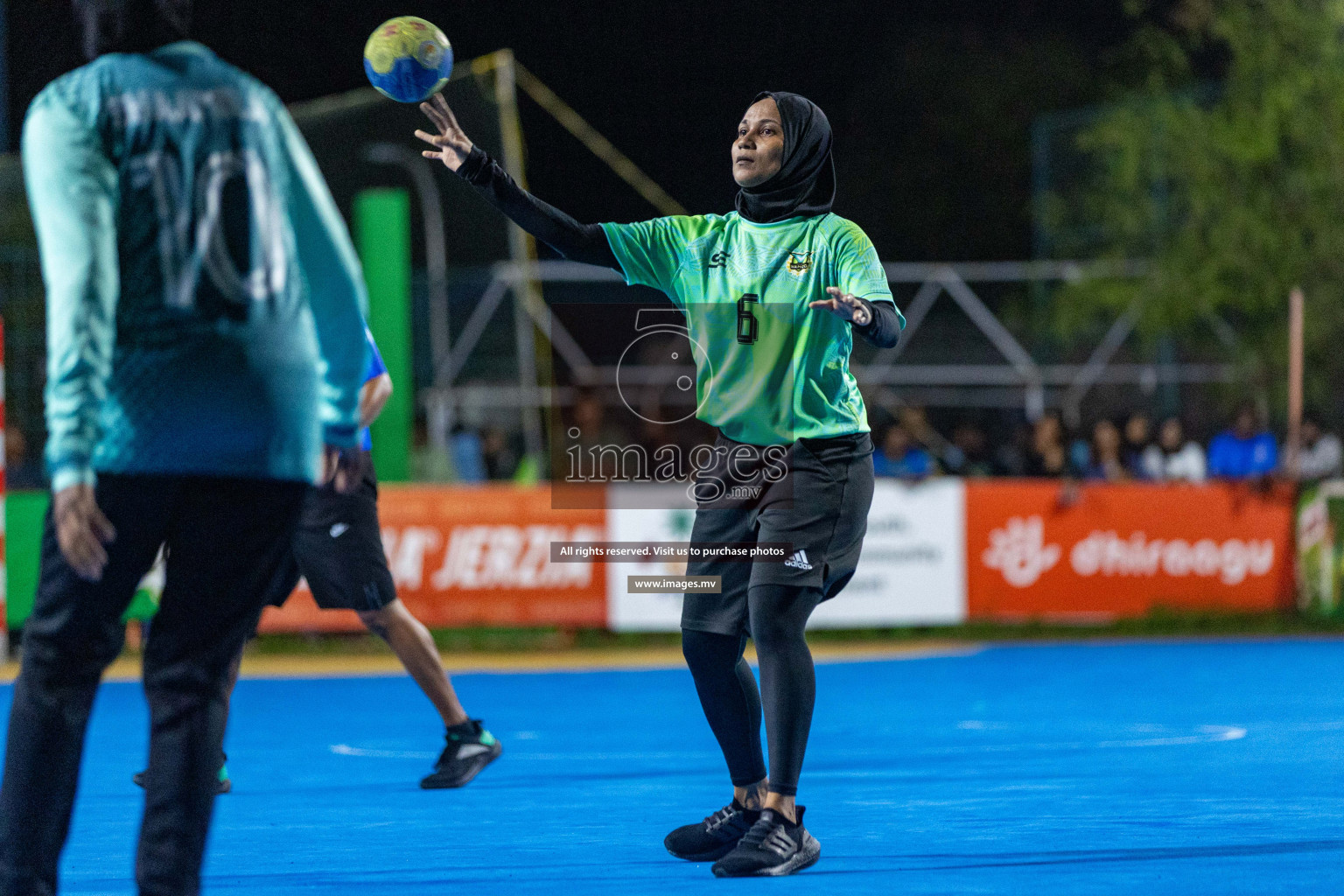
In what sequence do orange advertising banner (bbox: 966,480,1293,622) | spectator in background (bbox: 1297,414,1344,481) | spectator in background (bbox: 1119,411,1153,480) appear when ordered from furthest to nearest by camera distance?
1. spectator in background (bbox: 1297,414,1344,481)
2. spectator in background (bbox: 1119,411,1153,480)
3. orange advertising banner (bbox: 966,480,1293,622)

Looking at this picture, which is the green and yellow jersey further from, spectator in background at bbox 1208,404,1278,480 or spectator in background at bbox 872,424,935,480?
spectator in background at bbox 1208,404,1278,480

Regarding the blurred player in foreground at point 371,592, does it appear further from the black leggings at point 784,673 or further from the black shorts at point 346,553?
the black leggings at point 784,673

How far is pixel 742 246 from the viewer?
5402 mm

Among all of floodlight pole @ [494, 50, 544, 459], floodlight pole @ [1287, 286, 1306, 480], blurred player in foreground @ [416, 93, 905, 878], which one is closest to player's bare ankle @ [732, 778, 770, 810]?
blurred player in foreground @ [416, 93, 905, 878]

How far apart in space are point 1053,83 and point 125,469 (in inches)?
2378

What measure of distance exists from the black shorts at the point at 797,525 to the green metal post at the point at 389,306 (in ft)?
33.3

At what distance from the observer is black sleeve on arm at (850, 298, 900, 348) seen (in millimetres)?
4898

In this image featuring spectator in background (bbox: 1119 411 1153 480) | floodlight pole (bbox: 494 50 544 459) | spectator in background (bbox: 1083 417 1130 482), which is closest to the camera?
spectator in background (bbox: 1083 417 1130 482)

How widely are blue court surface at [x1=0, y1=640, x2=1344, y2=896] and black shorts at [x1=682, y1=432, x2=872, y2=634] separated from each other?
806mm

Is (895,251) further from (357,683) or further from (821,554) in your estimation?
(821,554)

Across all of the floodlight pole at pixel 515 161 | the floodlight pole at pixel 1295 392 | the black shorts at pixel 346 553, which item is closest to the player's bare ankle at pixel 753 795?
the black shorts at pixel 346 553

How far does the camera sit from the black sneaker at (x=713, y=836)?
210 inches

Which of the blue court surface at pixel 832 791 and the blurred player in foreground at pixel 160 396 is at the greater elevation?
the blurred player in foreground at pixel 160 396

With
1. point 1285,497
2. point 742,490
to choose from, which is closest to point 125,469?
point 742,490
